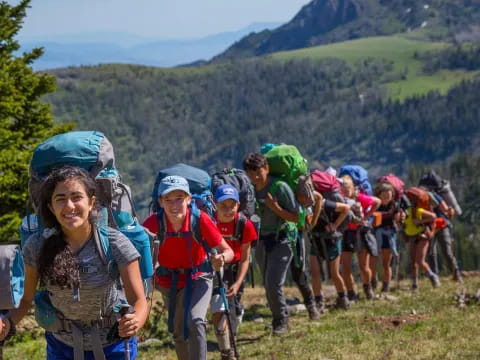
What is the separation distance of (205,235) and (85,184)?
2.41 meters

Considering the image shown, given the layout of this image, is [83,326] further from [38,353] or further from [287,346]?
[38,353]

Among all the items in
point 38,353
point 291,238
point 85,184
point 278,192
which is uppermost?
point 85,184

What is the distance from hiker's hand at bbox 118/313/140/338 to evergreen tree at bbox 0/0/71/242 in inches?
456

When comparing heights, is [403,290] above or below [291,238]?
below

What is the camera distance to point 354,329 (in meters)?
10.3

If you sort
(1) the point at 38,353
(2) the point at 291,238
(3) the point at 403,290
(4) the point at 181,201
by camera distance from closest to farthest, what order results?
(4) the point at 181,201, (2) the point at 291,238, (1) the point at 38,353, (3) the point at 403,290

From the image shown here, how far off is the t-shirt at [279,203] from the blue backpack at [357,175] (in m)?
3.55

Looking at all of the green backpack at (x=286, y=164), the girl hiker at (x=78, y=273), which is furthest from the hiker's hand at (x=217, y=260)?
the green backpack at (x=286, y=164)

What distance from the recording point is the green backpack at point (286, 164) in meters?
10.1

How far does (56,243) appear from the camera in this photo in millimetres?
4367

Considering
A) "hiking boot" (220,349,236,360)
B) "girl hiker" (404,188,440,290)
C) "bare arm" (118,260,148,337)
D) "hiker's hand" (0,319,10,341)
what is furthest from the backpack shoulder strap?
"girl hiker" (404,188,440,290)

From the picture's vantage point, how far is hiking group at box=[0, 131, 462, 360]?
4.34 metres

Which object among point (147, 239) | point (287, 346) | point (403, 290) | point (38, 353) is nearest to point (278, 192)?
point (287, 346)

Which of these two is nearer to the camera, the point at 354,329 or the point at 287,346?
the point at 287,346
